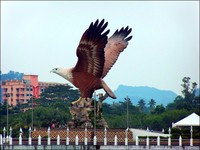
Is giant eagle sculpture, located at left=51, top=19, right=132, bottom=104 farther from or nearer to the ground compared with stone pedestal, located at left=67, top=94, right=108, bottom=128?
farther from the ground

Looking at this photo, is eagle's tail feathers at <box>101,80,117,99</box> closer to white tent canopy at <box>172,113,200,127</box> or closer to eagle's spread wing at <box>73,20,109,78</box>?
eagle's spread wing at <box>73,20,109,78</box>

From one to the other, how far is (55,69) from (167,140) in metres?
7.19

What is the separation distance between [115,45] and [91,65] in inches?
156

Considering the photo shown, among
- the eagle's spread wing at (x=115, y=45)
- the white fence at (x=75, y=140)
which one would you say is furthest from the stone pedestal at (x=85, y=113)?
the white fence at (x=75, y=140)

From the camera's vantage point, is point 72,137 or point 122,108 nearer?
point 72,137

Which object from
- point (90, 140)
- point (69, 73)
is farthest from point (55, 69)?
point (90, 140)

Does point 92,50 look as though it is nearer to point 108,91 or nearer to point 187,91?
point 108,91

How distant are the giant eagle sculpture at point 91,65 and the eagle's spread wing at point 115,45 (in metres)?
0.22

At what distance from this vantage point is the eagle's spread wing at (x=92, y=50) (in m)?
53.6

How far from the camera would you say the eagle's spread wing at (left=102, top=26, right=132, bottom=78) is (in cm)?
5769

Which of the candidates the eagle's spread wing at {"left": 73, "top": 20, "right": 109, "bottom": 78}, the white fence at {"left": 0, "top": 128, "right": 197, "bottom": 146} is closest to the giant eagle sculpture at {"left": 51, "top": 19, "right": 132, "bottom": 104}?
the eagle's spread wing at {"left": 73, "top": 20, "right": 109, "bottom": 78}

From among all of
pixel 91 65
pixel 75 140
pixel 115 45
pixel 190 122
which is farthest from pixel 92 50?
pixel 190 122

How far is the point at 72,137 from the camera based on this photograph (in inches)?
2136

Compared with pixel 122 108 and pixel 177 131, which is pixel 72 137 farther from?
pixel 122 108
